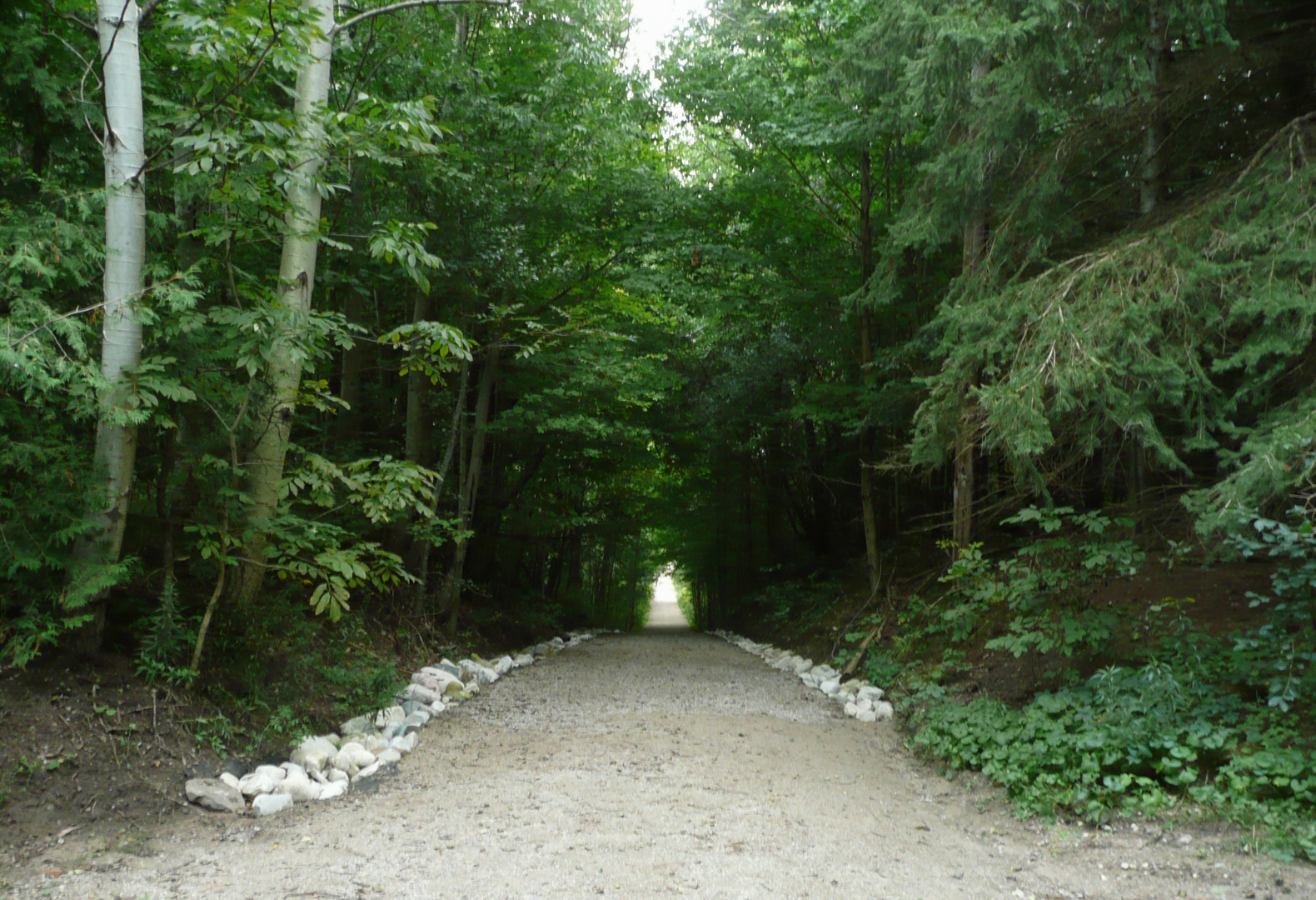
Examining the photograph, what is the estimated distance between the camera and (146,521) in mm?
5133

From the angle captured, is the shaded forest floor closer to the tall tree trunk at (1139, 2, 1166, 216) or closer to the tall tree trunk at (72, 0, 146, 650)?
the tall tree trunk at (72, 0, 146, 650)

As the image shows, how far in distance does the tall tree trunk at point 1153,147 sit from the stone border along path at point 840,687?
14.8 feet

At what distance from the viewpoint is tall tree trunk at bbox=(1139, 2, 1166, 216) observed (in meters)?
5.53

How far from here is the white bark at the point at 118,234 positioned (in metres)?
4.04

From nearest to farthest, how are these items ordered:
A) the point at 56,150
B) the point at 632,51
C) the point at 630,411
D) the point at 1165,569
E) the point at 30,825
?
the point at 30,825 < the point at 56,150 < the point at 1165,569 < the point at 632,51 < the point at 630,411

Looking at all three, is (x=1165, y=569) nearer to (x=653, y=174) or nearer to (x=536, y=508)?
(x=653, y=174)

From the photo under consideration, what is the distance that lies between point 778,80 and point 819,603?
819cm

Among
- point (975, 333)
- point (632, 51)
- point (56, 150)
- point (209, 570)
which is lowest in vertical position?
point (209, 570)

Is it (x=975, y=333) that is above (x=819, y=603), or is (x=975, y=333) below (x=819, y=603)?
above

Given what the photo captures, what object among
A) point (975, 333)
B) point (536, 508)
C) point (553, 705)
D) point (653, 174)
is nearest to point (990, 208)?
point (975, 333)

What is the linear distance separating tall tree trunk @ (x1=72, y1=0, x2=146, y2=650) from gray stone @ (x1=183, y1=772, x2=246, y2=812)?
1.05 meters

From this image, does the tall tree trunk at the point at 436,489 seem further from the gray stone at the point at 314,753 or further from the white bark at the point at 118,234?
the white bark at the point at 118,234

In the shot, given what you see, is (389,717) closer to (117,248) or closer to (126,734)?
(126,734)

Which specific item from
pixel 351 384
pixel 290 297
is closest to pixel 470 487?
pixel 351 384
